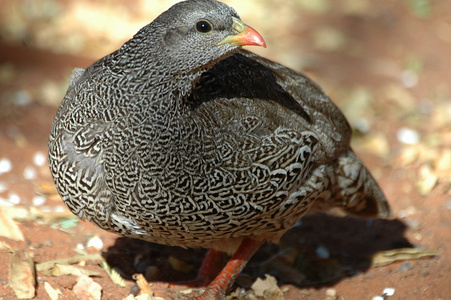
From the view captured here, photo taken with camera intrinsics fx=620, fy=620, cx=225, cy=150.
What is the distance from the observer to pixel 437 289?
451 centimetres

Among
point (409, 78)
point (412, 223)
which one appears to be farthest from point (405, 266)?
point (409, 78)

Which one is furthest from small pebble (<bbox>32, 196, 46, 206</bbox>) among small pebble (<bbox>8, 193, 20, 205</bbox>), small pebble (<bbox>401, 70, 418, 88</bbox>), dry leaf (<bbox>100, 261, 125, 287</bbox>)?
small pebble (<bbox>401, 70, 418, 88</bbox>)

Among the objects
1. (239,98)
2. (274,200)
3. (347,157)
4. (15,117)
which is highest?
(347,157)

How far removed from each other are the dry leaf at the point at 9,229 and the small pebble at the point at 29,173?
1068 millimetres

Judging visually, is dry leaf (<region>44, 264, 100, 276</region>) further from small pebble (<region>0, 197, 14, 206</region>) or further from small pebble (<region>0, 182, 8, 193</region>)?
small pebble (<region>0, 182, 8, 193</region>)

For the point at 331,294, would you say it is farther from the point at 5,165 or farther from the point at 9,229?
the point at 5,165

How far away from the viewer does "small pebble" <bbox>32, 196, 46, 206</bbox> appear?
17.4 ft

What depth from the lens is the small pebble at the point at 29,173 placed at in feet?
18.7

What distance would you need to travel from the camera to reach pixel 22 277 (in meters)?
4.07

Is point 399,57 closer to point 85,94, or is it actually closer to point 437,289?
point 437,289

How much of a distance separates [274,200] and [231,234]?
14.1 inches

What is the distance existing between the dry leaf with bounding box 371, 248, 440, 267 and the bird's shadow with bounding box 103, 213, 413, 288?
0.24ft

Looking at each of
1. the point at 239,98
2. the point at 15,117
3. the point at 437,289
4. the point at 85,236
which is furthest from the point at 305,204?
the point at 15,117

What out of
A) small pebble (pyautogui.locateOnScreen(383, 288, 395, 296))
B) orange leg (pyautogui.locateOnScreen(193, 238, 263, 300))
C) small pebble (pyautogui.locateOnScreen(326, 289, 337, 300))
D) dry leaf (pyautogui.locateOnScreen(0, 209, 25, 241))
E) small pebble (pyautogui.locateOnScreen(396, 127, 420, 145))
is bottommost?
dry leaf (pyautogui.locateOnScreen(0, 209, 25, 241))
